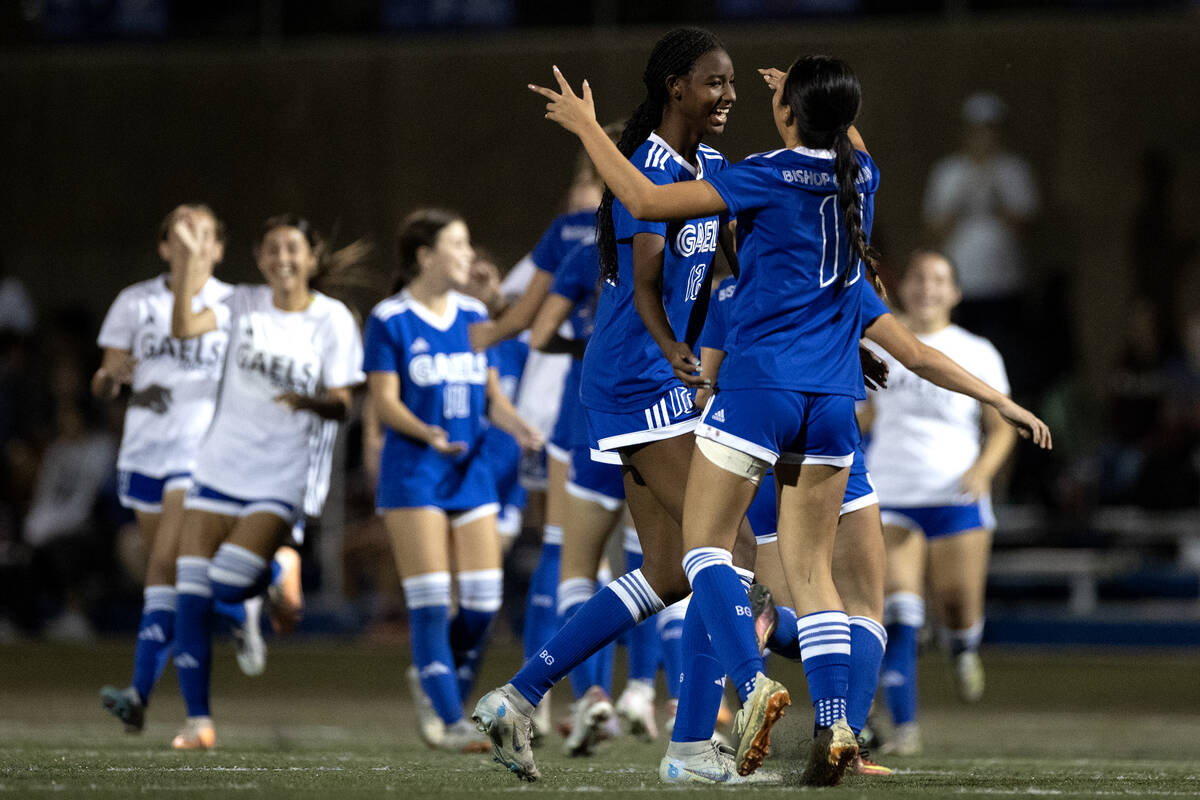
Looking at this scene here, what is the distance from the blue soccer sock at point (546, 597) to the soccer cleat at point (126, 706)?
5.20 feet

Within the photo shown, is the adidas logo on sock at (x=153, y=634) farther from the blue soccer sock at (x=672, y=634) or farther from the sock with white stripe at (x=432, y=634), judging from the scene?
the blue soccer sock at (x=672, y=634)

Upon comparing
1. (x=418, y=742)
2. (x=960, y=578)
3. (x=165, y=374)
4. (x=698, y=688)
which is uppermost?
(x=165, y=374)

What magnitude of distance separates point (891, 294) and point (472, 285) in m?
2.88

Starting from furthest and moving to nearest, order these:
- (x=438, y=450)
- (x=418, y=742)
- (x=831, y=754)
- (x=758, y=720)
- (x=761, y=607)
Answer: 1. (x=418, y=742)
2. (x=438, y=450)
3. (x=761, y=607)
4. (x=831, y=754)
5. (x=758, y=720)

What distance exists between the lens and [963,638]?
8.35 meters

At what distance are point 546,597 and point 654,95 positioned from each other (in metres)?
2.99

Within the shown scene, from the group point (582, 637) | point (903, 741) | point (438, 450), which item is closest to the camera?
point (582, 637)

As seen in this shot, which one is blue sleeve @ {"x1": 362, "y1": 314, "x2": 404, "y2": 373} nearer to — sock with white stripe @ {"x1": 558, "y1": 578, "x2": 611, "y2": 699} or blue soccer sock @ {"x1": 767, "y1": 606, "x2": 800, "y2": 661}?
sock with white stripe @ {"x1": 558, "y1": 578, "x2": 611, "y2": 699}

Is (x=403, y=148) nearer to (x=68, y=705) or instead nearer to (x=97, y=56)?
(x=97, y=56)

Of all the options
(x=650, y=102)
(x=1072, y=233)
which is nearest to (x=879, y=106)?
(x=1072, y=233)

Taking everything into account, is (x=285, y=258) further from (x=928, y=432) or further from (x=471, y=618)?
(x=928, y=432)

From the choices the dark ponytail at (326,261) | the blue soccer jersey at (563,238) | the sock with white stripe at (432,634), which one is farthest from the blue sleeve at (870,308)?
the dark ponytail at (326,261)


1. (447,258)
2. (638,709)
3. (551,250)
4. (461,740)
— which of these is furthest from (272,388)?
(638,709)

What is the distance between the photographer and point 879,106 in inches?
596
